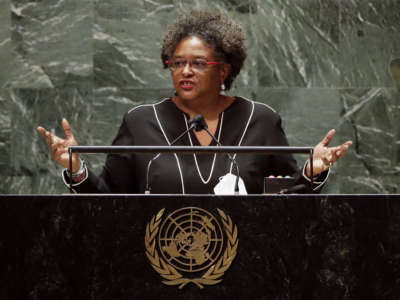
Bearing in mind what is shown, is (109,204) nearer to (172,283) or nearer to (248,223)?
(172,283)

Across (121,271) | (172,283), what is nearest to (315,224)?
(172,283)

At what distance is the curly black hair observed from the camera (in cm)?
311

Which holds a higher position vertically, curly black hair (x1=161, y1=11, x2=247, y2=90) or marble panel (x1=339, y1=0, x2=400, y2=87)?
marble panel (x1=339, y1=0, x2=400, y2=87)

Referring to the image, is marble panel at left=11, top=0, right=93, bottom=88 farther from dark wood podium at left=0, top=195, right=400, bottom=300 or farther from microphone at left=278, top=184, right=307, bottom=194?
dark wood podium at left=0, top=195, right=400, bottom=300

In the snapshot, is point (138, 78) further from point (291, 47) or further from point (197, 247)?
point (197, 247)

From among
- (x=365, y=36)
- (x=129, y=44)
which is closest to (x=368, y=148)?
(x=365, y=36)

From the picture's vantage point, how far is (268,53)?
4.57 metres

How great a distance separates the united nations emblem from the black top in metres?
0.86

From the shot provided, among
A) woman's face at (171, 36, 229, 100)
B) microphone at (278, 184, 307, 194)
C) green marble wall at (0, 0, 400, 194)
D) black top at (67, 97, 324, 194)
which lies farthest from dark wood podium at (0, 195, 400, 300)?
green marble wall at (0, 0, 400, 194)

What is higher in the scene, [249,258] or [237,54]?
[237,54]

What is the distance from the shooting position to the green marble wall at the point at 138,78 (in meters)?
4.53

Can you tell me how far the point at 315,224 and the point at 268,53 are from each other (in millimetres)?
2894

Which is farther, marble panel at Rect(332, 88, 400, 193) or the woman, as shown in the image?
marble panel at Rect(332, 88, 400, 193)

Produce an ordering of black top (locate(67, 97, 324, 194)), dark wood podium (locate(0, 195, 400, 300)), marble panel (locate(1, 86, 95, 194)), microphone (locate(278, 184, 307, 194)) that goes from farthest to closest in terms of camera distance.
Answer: marble panel (locate(1, 86, 95, 194))
black top (locate(67, 97, 324, 194))
microphone (locate(278, 184, 307, 194))
dark wood podium (locate(0, 195, 400, 300))
